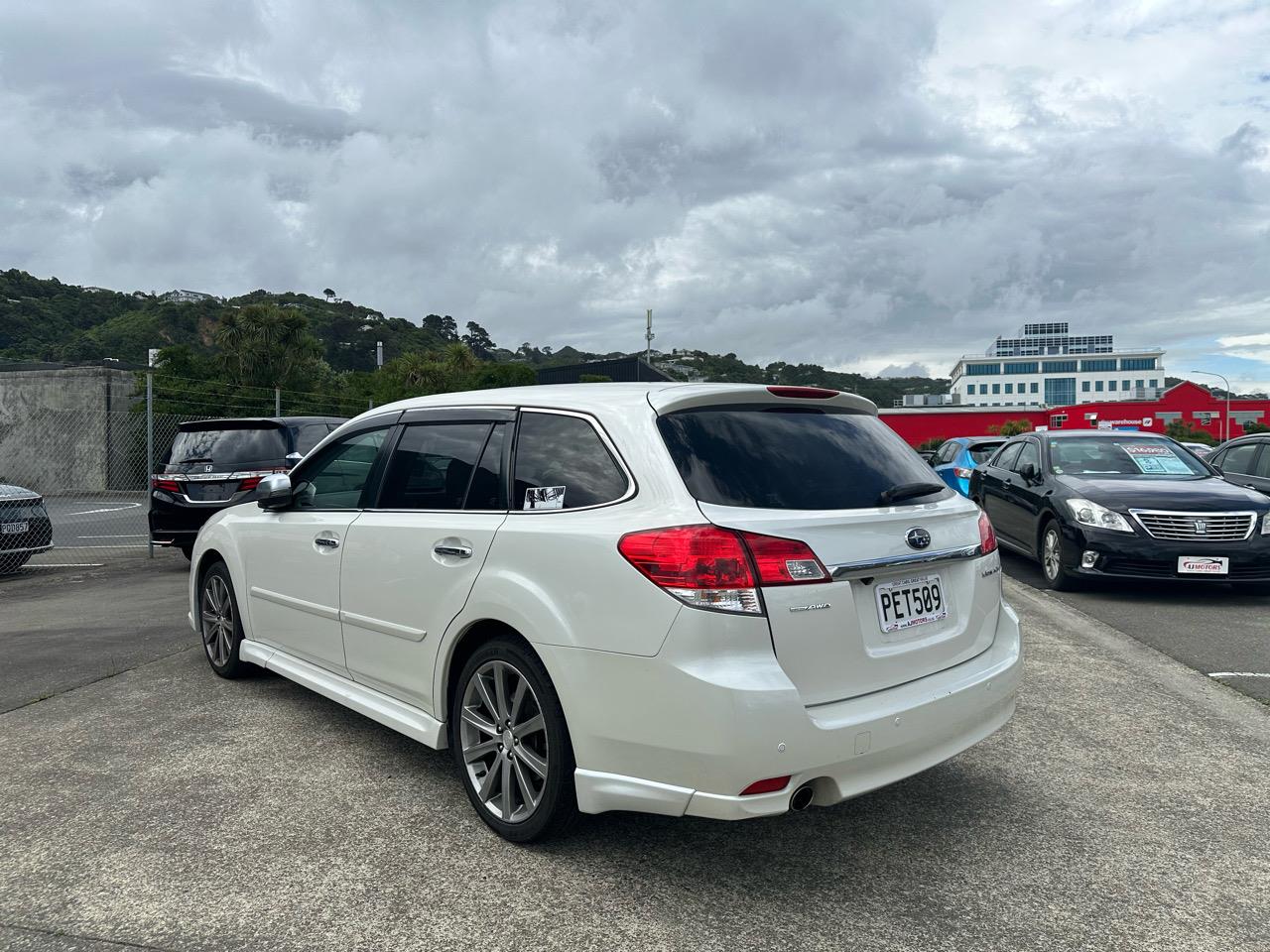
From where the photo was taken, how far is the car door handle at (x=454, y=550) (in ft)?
11.1

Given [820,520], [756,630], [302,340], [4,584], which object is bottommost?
[4,584]

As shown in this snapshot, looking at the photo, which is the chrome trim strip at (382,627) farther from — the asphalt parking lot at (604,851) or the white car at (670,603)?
the asphalt parking lot at (604,851)

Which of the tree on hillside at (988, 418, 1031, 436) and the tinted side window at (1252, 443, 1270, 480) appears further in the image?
the tree on hillside at (988, 418, 1031, 436)

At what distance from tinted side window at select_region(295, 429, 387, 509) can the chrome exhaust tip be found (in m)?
2.36

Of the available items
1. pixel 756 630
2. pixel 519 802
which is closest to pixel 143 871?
pixel 519 802

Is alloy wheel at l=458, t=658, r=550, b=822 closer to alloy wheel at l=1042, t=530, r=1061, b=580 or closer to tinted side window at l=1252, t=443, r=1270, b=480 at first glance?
alloy wheel at l=1042, t=530, r=1061, b=580

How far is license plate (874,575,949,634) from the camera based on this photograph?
9.85 ft

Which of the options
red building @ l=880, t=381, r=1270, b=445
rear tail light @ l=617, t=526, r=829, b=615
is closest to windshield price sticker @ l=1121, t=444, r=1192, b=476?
rear tail light @ l=617, t=526, r=829, b=615

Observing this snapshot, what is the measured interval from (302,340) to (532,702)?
3733 centimetres

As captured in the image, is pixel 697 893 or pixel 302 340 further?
pixel 302 340

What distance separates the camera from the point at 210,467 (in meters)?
9.88

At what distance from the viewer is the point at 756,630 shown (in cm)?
271

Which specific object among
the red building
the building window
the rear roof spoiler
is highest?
the building window

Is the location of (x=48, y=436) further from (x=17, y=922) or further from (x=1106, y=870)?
(x=1106, y=870)
